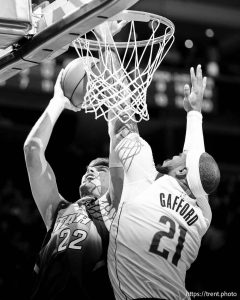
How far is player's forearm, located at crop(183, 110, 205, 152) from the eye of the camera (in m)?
3.83

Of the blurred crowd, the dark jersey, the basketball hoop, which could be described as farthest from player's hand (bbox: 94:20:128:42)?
the blurred crowd

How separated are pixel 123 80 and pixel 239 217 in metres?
4.01

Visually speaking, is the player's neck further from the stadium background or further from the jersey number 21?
the stadium background

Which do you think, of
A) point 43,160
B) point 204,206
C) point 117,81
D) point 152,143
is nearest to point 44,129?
point 43,160

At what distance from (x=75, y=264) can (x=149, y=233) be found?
48 cm

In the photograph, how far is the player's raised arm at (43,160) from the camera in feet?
13.3

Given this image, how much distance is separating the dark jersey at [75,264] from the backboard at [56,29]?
970mm

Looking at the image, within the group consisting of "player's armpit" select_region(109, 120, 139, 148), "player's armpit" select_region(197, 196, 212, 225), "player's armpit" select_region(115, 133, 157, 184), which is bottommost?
"player's armpit" select_region(197, 196, 212, 225)

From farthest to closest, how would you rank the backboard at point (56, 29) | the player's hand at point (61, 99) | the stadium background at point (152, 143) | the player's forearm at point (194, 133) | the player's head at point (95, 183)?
the stadium background at point (152, 143) < the player's head at point (95, 183) < the player's hand at point (61, 99) < the player's forearm at point (194, 133) < the backboard at point (56, 29)

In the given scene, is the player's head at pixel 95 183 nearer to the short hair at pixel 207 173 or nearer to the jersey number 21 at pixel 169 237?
the jersey number 21 at pixel 169 237

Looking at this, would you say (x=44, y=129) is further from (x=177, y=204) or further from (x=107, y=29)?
(x=177, y=204)

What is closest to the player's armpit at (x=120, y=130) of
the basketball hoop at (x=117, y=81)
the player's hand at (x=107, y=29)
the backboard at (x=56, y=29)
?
the basketball hoop at (x=117, y=81)

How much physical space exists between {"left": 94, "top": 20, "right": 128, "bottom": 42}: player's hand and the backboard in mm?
395

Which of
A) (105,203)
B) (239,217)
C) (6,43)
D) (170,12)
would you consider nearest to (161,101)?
(239,217)
